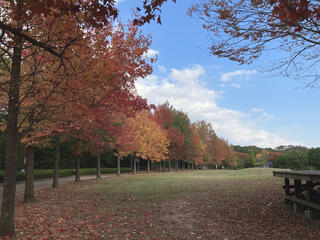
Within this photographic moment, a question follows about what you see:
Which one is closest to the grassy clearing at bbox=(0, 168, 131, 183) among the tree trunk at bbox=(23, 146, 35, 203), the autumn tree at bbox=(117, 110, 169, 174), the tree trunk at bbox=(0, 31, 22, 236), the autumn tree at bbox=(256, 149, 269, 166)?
the autumn tree at bbox=(117, 110, 169, 174)

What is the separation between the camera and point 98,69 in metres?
7.56

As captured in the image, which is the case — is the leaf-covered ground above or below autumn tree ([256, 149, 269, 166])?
above

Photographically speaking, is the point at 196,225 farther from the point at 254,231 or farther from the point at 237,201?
the point at 237,201

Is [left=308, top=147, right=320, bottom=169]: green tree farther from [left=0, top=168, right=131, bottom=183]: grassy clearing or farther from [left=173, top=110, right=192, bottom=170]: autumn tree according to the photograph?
[left=0, top=168, right=131, bottom=183]: grassy clearing

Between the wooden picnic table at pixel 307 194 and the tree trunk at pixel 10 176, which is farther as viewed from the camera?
the wooden picnic table at pixel 307 194

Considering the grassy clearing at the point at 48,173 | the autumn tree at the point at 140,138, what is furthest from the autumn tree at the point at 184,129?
the grassy clearing at the point at 48,173

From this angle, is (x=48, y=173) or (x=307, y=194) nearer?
(x=307, y=194)

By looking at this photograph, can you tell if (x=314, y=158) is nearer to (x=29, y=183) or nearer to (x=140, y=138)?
(x=140, y=138)

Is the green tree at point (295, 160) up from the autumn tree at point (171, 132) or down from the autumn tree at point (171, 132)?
down

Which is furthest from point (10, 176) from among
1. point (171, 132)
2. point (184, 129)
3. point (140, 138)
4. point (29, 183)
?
point (184, 129)

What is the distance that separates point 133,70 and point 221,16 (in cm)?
382

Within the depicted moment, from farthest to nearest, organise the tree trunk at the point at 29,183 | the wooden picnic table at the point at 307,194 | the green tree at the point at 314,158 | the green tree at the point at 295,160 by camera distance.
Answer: the green tree at the point at 295,160 < the green tree at the point at 314,158 < the tree trunk at the point at 29,183 < the wooden picnic table at the point at 307,194

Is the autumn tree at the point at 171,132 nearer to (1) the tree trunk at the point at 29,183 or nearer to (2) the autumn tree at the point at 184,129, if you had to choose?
(2) the autumn tree at the point at 184,129

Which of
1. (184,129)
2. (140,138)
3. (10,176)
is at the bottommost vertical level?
(10,176)
